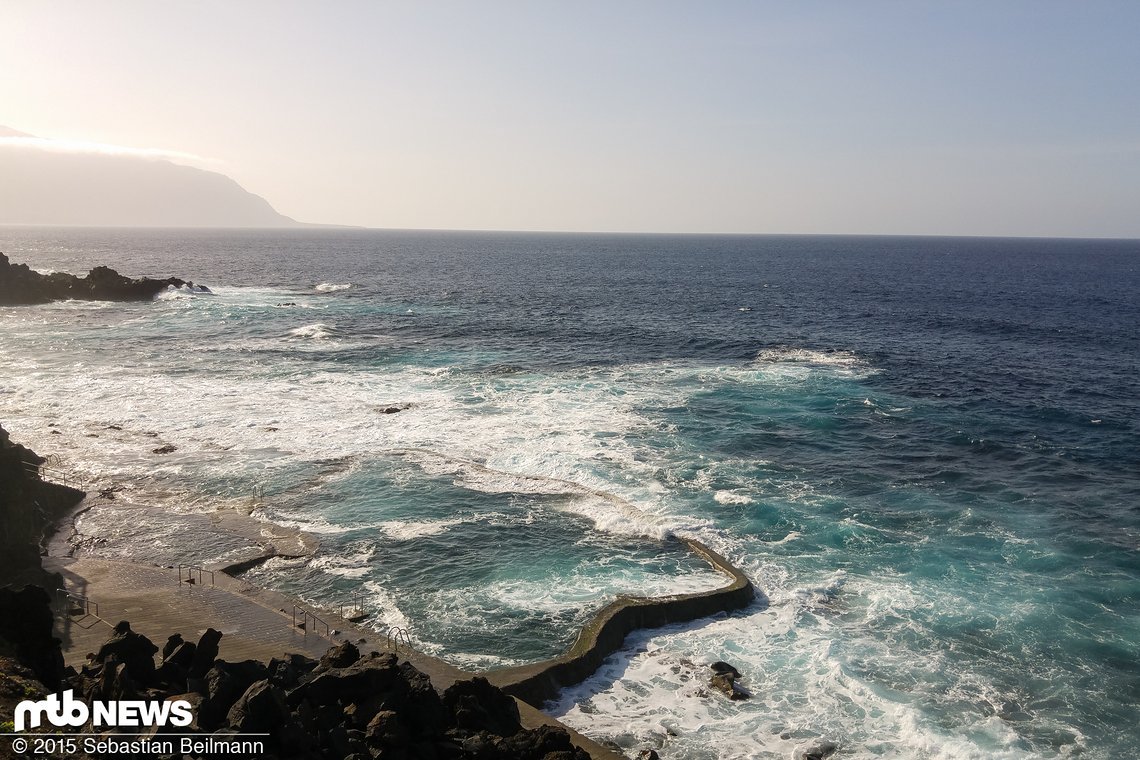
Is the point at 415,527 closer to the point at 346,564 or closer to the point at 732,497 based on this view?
the point at 346,564

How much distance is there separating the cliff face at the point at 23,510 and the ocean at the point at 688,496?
2606 millimetres

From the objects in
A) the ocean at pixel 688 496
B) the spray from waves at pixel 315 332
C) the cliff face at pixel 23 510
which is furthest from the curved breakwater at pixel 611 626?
the spray from waves at pixel 315 332

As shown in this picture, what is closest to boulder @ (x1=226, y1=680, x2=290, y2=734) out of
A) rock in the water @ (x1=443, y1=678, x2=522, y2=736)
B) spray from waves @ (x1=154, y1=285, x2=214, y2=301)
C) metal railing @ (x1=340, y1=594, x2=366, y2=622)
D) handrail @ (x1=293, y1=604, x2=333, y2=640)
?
rock in the water @ (x1=443, y1=678, x2=522, y2=736)

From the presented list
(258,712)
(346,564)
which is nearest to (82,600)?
(346,564)

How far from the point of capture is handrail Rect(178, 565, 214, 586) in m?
32.2

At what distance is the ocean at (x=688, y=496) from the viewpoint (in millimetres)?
27234

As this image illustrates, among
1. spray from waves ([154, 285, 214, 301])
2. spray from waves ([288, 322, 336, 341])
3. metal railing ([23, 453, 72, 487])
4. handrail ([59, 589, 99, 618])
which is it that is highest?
spray from waves ([154, 285, 214, 301])

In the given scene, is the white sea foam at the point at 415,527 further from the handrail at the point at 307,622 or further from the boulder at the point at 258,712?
the boulder at the point at 258,712

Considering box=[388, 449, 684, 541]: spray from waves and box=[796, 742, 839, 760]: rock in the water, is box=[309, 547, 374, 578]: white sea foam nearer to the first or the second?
box=[388, 449, 684, 541]: spray from waves

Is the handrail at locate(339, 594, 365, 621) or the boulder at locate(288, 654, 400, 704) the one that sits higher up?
the boulder at locate(288, 654, 400, 704)

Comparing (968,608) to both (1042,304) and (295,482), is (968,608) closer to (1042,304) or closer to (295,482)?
(295,482)

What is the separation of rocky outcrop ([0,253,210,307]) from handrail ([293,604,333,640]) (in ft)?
335

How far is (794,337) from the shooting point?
92.5m

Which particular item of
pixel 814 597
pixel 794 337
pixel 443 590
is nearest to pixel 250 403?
pixel 443 590
